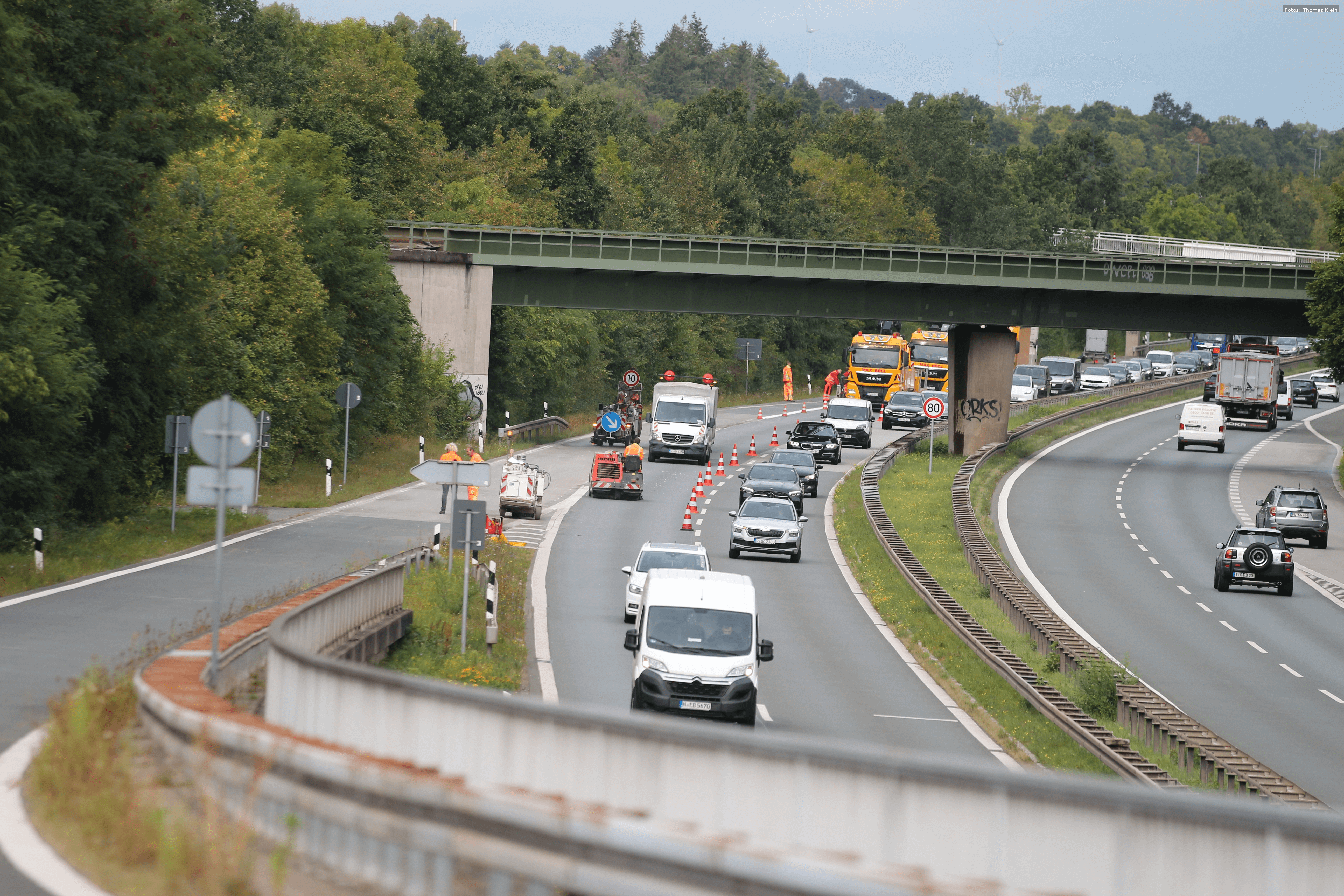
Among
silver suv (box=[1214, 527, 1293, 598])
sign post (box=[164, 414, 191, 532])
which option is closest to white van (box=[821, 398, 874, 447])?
silver suv (box=[1214, 527, 1293, 598])

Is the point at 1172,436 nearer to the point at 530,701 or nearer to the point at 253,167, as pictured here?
the point at 253,167

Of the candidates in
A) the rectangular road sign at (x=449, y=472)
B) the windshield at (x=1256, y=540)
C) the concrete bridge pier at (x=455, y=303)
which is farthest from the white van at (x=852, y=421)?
the rectangular road sign at (x=449, y=472)

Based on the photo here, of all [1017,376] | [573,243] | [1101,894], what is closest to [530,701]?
[1101,894]

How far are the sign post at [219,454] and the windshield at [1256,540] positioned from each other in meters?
30.0

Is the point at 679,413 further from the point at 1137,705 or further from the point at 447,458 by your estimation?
the point at 1137,705

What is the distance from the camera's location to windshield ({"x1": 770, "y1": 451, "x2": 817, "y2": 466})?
160 ft

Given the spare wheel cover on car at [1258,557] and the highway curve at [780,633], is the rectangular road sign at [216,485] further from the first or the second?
the spare wheel cover on car at [1258,557]

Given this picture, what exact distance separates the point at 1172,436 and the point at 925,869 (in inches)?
2724

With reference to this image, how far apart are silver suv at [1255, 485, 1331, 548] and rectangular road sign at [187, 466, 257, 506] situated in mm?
36928

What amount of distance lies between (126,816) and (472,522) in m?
12.5

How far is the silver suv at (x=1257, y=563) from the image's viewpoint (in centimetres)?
3672

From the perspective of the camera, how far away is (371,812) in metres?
8.16

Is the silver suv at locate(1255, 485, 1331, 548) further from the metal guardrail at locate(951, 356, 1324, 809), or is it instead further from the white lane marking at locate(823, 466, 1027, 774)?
the white lane marking at locate(823, 466, 1027, 774)

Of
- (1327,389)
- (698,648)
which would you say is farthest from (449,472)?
(1327,389)
